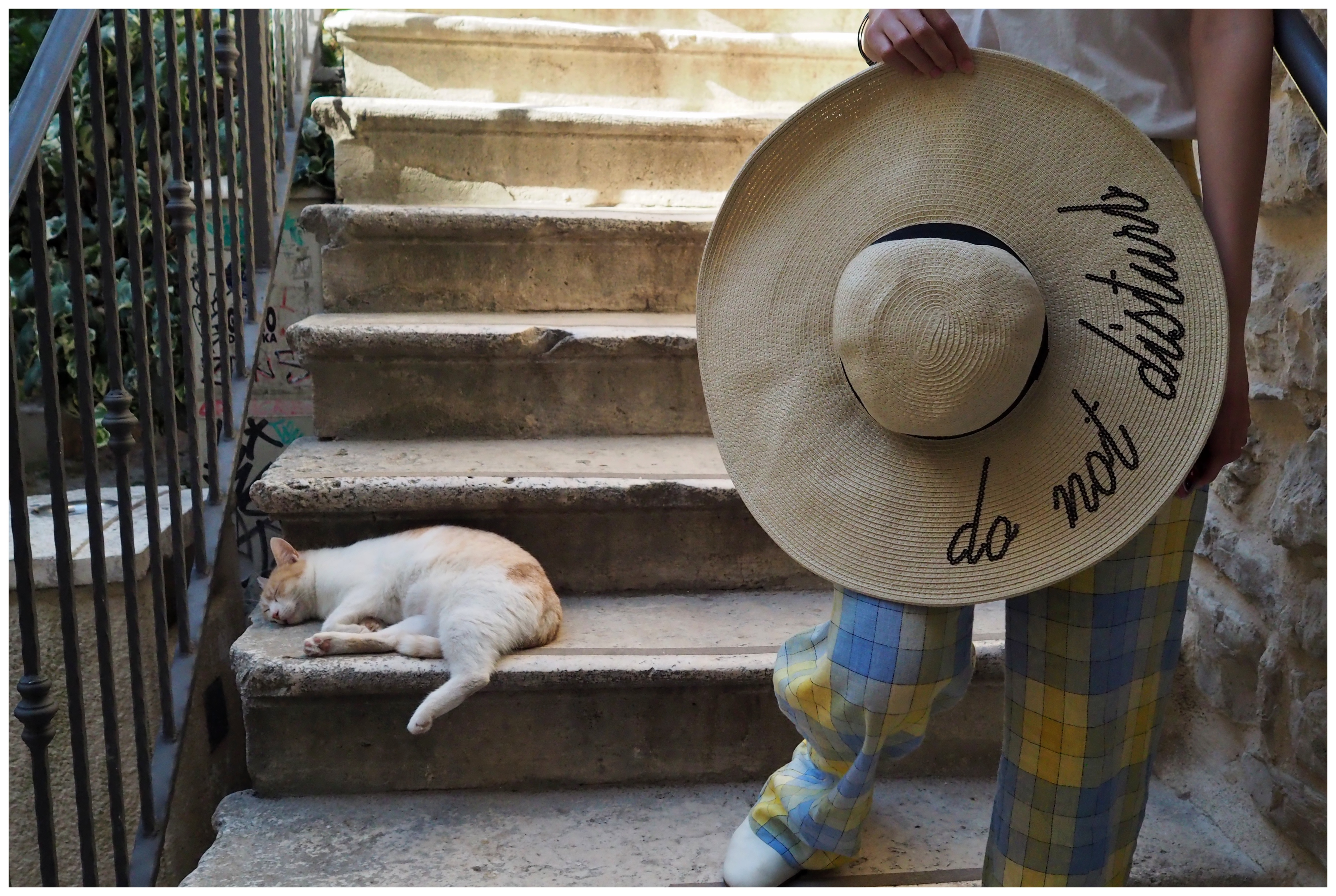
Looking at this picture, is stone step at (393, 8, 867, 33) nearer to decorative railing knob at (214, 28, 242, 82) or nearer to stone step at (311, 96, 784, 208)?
stone step at (311, 96, 784, 208)

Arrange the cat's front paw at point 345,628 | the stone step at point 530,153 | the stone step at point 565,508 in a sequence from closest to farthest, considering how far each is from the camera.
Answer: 1. the cat's front paw at point 345,628
2. the stone step at point 565,508
3. the stone step at point 530,153

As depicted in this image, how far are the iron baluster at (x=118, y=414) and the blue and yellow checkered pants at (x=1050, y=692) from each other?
0.96 metres

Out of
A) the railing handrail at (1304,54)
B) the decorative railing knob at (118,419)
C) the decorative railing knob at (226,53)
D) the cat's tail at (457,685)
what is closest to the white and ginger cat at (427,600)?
the cat's tail at (457,685)

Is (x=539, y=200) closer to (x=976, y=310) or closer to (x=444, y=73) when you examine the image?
(x=444, y=73)

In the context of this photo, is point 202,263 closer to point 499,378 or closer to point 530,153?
point 499,378

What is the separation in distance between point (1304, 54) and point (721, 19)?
238 cm

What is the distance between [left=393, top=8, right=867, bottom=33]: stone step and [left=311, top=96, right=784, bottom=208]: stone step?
1.96ft

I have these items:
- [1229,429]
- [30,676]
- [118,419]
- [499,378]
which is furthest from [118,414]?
[1229,429]

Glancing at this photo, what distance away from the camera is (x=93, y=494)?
134 centimetres

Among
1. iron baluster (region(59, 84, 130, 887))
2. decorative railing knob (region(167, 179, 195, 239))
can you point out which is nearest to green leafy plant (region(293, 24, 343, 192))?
decorative railing knob (region(167, 179, 195, 239))

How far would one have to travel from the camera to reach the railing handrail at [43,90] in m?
1.07

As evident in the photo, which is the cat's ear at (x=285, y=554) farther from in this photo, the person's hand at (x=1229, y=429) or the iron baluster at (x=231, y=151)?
the person's hand at (x=1229, y=429)

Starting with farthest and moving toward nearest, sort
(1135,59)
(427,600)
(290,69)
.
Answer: (290,69)
(427,600)
(1135,59)

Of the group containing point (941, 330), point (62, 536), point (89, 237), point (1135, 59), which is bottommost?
point (62, 536)
